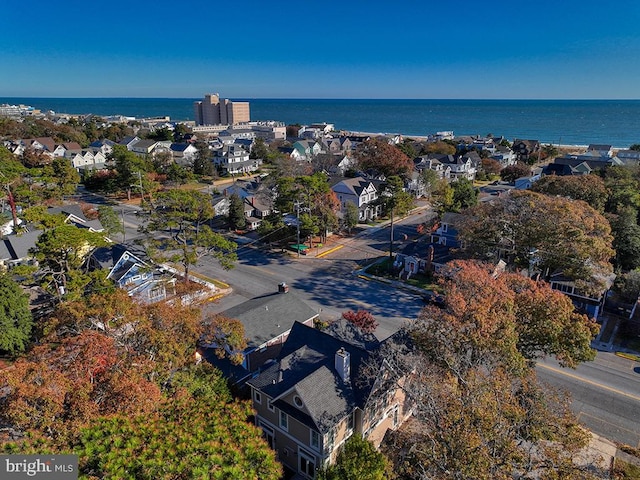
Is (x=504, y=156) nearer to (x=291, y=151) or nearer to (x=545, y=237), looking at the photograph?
(x=291, y=151)

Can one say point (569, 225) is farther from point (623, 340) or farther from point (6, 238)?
point (6, 238)

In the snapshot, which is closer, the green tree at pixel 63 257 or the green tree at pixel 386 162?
the green tree at pixel 63 257

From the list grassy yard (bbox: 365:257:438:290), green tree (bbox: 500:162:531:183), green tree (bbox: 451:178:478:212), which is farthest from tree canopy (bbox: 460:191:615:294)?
green tree (bbox: 500:162:531:183)

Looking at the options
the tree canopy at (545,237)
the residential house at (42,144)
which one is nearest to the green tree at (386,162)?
the tree canopy at (545,237)

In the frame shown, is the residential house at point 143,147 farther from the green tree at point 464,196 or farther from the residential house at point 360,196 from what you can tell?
the green tree at point 464,196

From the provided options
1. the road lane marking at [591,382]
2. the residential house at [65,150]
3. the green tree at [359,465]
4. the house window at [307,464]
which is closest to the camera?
the green tree at [359,465]

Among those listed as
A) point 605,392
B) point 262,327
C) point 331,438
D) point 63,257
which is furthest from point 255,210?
point 605,392

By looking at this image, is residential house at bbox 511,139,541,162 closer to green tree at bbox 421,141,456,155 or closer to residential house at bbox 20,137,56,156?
green tree at bbox 421,141,456,155
